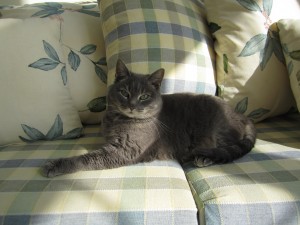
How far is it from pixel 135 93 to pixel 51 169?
1.31 feet

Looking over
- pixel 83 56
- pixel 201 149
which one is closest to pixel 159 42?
pixel 83 56

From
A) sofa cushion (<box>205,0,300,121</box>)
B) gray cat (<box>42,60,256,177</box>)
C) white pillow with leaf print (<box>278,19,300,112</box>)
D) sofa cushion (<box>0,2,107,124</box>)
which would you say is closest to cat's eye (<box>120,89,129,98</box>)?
gray cat (<box>42,60,256,177</box>)

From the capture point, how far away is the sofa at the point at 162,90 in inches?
29.0

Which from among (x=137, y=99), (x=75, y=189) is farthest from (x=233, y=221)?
(x=137, y=99)

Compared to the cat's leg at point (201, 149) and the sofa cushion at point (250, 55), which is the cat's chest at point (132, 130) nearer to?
the cat's leg at point (201, 149)

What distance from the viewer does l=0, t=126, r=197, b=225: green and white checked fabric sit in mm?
698

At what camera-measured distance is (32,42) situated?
1093 millimetres

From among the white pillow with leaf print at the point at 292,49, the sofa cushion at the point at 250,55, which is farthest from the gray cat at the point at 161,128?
the white pillow with leaf print at the point at 292,49

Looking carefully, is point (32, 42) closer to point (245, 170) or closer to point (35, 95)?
point (35, 95)

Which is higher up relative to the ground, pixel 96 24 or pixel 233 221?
Result: pixel 96 24

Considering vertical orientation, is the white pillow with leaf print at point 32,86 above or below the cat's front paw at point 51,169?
above

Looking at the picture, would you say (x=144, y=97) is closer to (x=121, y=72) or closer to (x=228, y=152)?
(x=121, y=72)

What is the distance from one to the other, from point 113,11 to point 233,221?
3.02 feet

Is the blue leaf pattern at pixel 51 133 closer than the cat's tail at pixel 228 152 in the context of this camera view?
No
